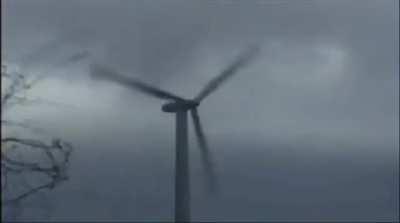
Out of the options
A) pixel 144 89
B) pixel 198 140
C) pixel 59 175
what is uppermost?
pixel 144 89

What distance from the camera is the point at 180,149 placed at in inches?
4146

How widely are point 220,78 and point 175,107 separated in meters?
7.05

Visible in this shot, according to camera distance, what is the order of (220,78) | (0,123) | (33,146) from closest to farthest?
(0,123) → (33,146) → (220,78)

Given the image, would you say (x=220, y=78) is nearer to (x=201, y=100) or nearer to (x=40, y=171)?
(x=201, y=100)

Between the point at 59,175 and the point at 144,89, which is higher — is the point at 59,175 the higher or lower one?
the lower one

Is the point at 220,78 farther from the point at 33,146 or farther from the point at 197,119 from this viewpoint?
the point at 33,146

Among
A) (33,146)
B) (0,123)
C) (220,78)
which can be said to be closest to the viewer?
(0,123)

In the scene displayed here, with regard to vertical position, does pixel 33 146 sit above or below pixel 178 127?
below

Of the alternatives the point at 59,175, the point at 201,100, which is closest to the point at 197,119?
the point at 201,100

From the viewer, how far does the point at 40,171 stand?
32031mm

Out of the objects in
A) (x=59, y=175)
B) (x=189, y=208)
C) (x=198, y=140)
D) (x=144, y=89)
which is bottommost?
(x=59, y=175)

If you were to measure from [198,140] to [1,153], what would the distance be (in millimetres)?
70281

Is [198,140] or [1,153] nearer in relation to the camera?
[1,153]

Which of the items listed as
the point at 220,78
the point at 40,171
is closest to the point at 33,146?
the point at 40,171
